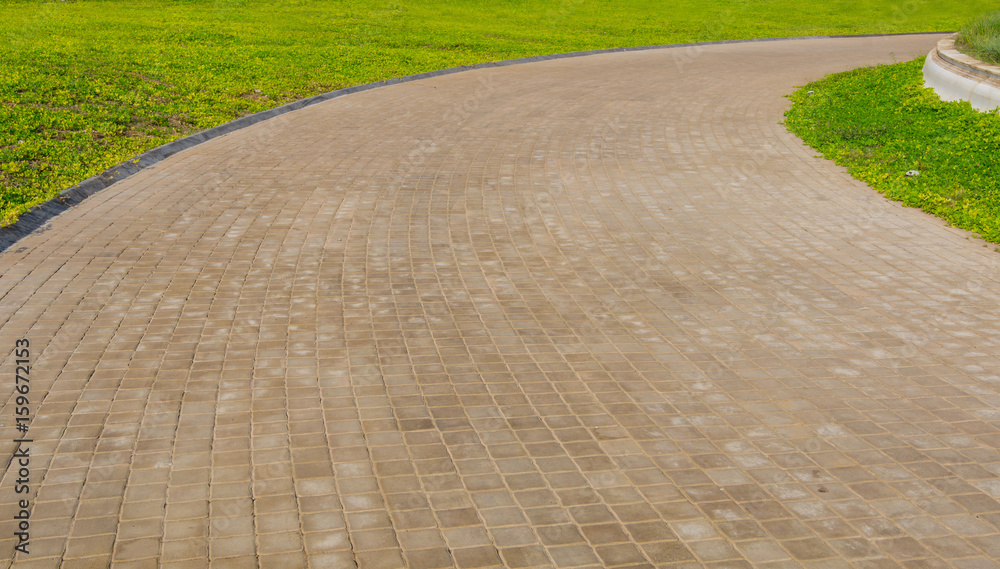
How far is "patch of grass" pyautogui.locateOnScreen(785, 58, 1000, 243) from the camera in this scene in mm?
9000

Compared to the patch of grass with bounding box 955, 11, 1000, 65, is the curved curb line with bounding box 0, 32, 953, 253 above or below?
below

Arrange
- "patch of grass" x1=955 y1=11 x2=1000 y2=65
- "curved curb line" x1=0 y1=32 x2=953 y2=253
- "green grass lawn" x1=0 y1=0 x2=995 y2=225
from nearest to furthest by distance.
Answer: "curved curb line" x1=0 y1=32 x2=953 y2=253 < "green grass lawn" x1=0 y1=0 x2=995 y2=225 < "patch of grass" x1=955 y1=11 x2=1000 y2=65

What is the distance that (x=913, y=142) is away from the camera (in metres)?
11.1

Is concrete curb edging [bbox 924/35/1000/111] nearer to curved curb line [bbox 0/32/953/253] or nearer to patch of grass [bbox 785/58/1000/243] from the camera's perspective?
patch of grass [bbox 785/58/1000/243]

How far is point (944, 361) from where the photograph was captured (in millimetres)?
5551

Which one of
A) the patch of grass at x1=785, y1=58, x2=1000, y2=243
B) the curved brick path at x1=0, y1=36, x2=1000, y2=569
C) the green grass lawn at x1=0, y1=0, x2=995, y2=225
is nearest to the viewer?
the curved brick path at x1=0, y1=36, x2=1000, y2=569

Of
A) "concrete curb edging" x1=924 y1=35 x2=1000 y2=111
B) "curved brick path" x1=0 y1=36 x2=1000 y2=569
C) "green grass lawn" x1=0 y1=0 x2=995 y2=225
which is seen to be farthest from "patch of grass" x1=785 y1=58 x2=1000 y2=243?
"green grass lawn" x1=0 y1=0 x2=995 y2=225

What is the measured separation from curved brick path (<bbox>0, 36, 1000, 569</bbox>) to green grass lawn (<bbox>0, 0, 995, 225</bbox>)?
Answer: 2.80m

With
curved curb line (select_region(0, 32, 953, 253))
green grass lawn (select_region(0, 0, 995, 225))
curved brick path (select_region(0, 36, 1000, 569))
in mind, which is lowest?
curved brick path (select_region(0, 36, 1000, 569))

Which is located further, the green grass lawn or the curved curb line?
the green grass lawn

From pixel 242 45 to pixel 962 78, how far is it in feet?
57.7

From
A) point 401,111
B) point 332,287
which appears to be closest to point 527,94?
point 401,111

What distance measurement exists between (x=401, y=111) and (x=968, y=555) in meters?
12.5

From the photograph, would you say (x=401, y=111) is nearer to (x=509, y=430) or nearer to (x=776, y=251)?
(x=776, y=251)
